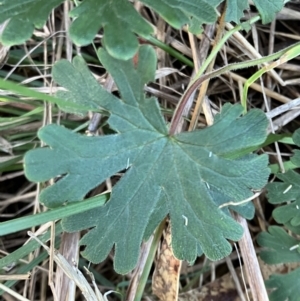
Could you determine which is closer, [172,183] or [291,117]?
[172,183]

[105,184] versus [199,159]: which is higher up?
[199,159]

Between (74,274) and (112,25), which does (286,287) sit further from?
(112,25)

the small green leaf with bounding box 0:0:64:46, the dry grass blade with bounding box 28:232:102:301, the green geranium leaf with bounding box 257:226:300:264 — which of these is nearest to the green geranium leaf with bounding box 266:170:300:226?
the green geranium leaf with bounding box 257:226:300:264

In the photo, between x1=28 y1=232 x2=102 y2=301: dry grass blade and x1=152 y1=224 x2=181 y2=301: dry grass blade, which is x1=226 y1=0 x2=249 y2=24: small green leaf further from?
x1=28 y1=232 x2=102 y2=301: dry grass blade

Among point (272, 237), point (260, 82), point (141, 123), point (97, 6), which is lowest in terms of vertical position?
point (272, 237)

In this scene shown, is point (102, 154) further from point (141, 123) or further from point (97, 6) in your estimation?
point (97, 6)

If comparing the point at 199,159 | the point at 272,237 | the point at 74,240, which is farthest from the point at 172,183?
the point at 272,237

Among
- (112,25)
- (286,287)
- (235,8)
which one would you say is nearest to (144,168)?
(112,25)
